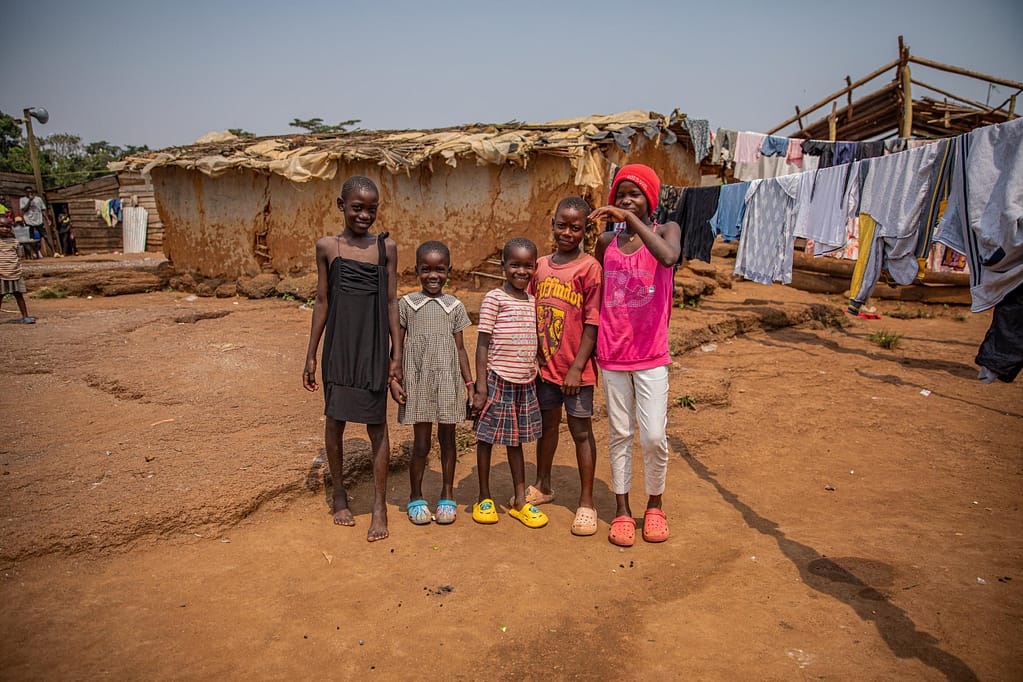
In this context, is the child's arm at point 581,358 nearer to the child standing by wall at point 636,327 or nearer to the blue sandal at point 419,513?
the child standing by wall at point 636,327

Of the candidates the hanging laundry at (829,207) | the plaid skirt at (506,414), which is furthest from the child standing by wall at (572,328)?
the hanging laundry at (829,207)

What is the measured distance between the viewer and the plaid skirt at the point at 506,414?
3.06 m

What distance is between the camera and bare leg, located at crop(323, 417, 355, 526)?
3.01 metres

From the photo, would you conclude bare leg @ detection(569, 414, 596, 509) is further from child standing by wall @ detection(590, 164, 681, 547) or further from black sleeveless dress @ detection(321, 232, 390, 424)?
black sleeveless dress @ detection(321, 232, 390, 424)

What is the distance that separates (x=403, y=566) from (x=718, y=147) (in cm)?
851

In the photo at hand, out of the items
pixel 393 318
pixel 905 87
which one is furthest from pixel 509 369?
pixel 905 87

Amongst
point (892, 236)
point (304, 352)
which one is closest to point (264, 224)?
point (304, 352)

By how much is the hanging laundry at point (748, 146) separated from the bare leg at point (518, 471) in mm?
7815

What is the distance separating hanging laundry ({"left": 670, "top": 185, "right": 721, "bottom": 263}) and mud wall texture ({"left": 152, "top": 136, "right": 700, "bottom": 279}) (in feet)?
2.90

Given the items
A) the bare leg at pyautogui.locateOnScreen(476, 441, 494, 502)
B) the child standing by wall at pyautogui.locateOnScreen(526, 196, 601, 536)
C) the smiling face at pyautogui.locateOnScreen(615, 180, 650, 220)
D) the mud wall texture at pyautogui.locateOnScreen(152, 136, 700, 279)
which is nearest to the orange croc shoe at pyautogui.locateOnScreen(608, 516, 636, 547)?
the child standing by wall at pyautogui.locateOnScreen(526, 196, 601, 536)

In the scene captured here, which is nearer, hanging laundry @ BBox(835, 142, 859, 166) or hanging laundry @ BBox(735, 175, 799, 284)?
hanging laundry @ BBox(735, 175, 799, 284)

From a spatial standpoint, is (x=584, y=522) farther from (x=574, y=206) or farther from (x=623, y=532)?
(x=574, y=206)

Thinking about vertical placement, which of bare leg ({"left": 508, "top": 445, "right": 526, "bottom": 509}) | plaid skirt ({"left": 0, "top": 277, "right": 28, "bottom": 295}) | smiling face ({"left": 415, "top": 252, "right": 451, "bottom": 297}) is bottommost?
bare leg ({"left": 508, "top": 445, "right": 526, "bottom": 509})

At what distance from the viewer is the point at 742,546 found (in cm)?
290
